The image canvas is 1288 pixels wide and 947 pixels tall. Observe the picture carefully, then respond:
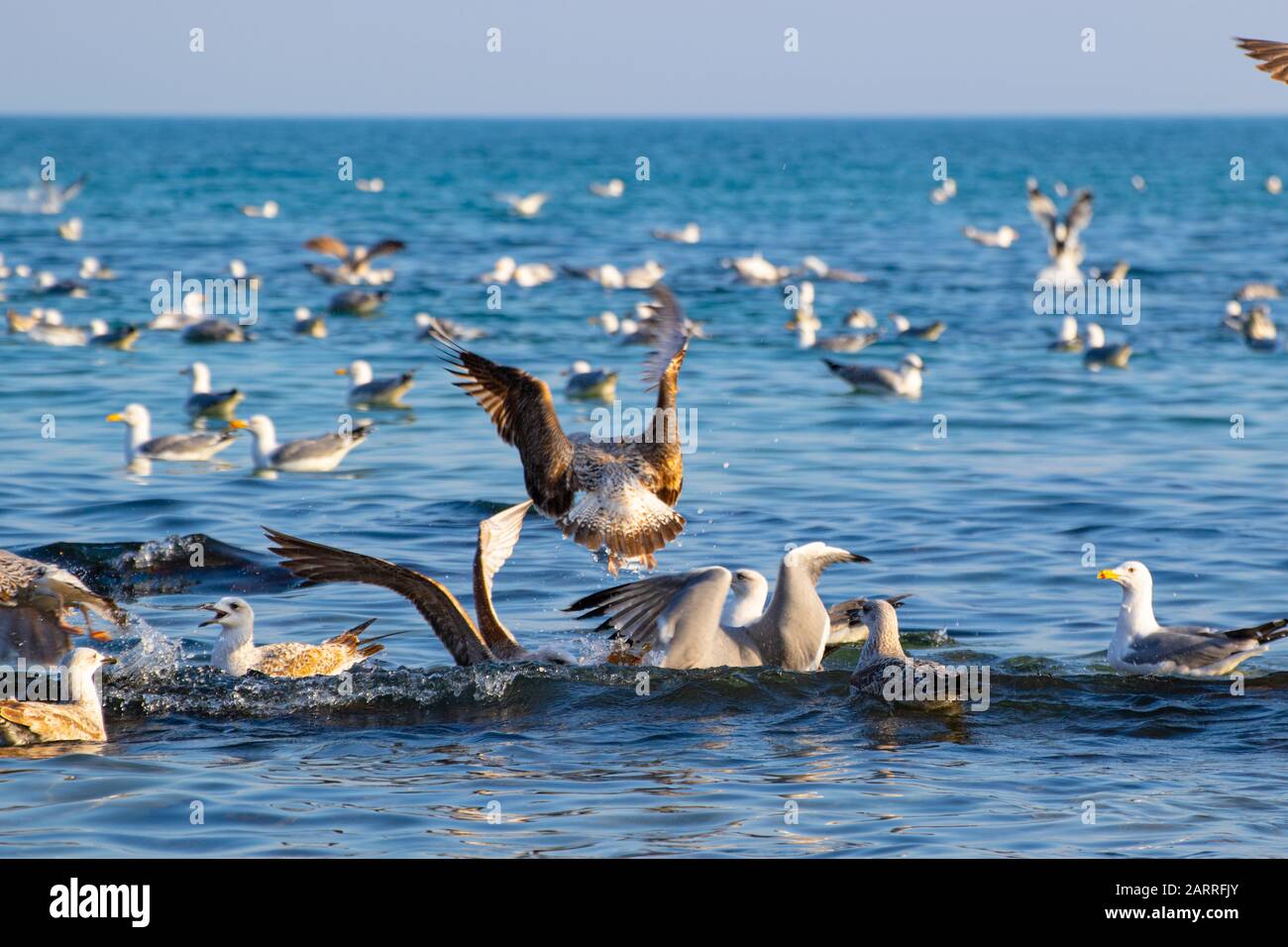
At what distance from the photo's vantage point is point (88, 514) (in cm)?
1317

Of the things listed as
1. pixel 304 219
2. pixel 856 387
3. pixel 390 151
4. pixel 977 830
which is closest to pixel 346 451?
pixel 856 387

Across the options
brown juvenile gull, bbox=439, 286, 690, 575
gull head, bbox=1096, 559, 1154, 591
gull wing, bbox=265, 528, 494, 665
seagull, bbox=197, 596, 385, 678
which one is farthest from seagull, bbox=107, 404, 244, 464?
gull head, bbox=1096, 559, 1154, 591

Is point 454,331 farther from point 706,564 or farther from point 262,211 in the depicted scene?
point 262,211

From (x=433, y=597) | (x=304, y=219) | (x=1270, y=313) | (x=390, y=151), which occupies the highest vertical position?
(x=390, y=151)

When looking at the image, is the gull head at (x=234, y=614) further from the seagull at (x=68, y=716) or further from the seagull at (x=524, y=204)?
the seagull at (x=524, y=204)

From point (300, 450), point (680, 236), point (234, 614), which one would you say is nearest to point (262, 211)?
point (680, 236)

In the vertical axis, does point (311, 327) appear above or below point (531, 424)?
above

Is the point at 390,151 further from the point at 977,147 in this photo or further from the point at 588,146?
the point at 977,147

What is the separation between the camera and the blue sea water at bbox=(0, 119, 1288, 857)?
21.9 ft

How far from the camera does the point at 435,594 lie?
8859 millimetres

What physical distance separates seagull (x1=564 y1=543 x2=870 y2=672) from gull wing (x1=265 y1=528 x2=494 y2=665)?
0.57m

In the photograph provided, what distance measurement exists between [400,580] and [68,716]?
6.03ft

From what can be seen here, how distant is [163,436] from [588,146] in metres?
122

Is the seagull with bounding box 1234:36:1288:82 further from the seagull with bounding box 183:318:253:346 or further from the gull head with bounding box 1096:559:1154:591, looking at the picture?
the seagull with bounding box 183:318:253:346
